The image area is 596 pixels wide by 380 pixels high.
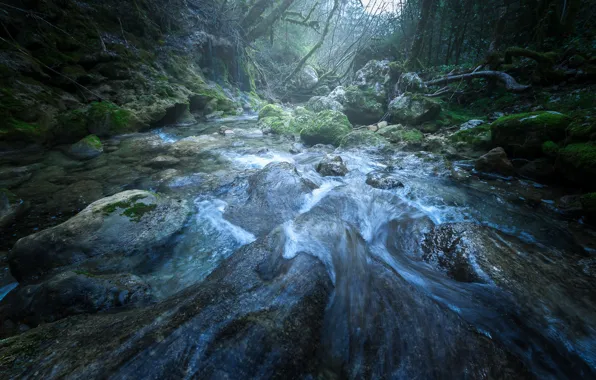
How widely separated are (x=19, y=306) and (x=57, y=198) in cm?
267

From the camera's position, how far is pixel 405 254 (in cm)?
308

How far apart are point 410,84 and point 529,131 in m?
6.45

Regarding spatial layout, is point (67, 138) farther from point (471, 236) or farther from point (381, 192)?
point (471, 236)

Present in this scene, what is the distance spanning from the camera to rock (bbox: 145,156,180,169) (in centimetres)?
567

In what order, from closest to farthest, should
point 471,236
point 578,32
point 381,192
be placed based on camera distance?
1. point 471,236
2. point 381,192
3. point 578,32

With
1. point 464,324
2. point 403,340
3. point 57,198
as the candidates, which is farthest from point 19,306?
point 464,324

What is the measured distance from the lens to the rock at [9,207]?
3.24m

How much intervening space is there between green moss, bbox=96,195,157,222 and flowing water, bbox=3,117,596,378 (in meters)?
0.60

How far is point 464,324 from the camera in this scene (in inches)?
79.1

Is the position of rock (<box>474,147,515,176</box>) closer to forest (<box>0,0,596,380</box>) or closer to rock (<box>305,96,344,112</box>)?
forest (<box>0,0,596,380</box>)

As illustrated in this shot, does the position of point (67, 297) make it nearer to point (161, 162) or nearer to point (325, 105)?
point (161, 162)

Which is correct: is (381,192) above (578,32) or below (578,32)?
below

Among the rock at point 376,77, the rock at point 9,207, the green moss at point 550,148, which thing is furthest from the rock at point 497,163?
the rock at point 9,207

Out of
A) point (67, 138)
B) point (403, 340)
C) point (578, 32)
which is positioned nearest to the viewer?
point (403, 340)
